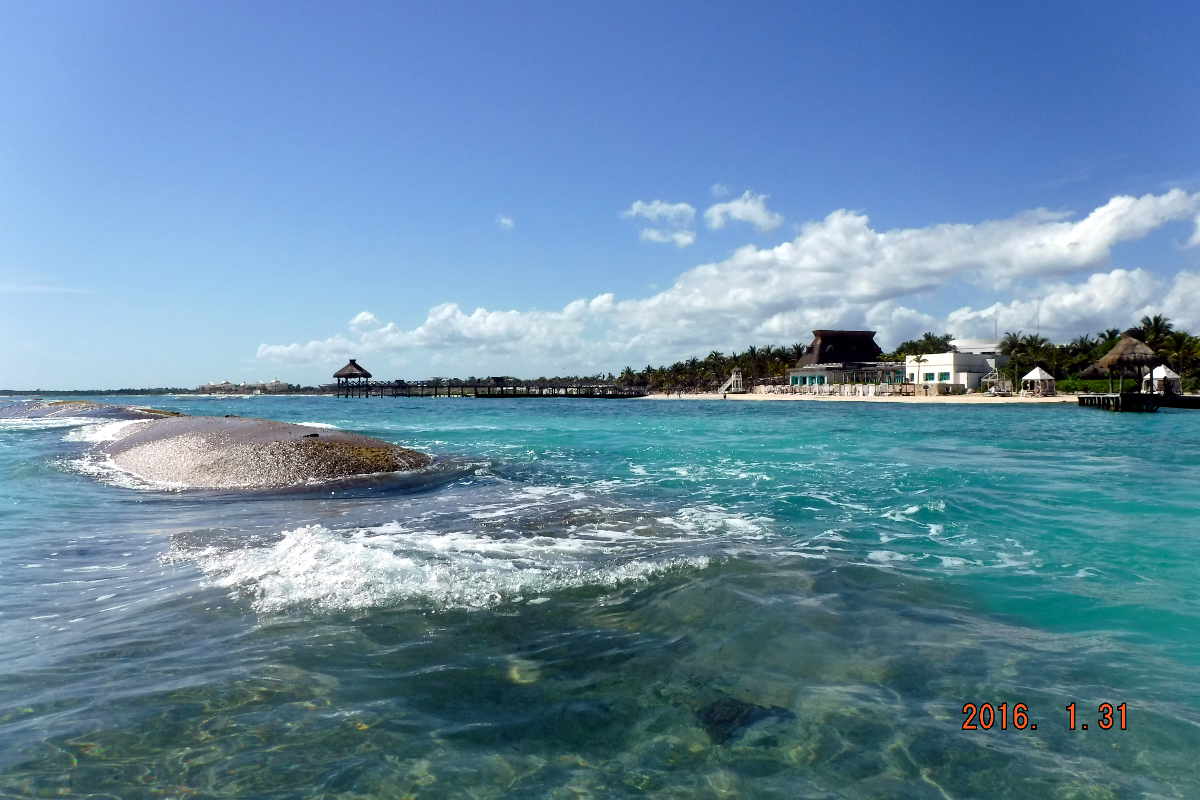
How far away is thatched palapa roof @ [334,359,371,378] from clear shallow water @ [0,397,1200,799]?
316 ft

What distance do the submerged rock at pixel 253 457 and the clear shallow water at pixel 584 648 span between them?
197cm

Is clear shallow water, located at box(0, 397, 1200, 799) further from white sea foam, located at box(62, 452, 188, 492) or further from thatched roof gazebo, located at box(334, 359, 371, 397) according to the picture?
thatched roof gazebo, located at box(334, 359, 371, 397)

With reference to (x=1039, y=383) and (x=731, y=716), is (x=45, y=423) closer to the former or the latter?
(x=731, y=716)

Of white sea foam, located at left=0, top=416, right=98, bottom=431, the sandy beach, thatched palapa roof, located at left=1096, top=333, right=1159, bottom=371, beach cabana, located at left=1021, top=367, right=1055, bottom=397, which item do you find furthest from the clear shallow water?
beach cabana, located at left=1021, top=367, right=1055, bottom=397

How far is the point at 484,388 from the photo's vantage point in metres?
135

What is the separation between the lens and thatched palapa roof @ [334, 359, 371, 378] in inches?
4076

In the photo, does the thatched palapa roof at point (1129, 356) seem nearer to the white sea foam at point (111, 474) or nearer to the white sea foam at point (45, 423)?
the white sea foam at point (111, 474)

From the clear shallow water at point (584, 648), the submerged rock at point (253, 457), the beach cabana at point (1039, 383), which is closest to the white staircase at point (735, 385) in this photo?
the beach cabana at point (1039, 383)

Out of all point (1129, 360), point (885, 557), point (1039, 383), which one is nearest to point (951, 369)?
point (1039, 383)

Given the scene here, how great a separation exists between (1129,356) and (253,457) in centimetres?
5888

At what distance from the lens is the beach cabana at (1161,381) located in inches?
2210

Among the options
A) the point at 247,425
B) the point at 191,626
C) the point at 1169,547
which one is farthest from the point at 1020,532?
the point at 247,425

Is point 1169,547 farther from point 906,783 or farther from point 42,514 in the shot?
point 42,514

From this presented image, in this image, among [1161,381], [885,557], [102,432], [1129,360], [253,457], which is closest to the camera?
[885,557]
